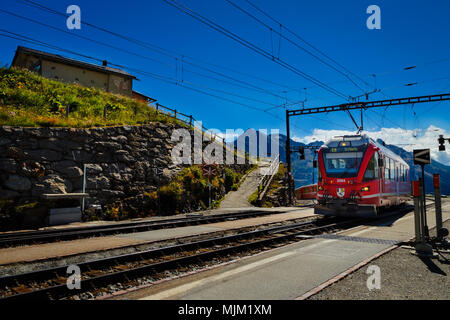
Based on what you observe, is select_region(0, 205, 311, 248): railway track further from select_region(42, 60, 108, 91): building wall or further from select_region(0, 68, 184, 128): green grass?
select_region(42, 60, 108, 91): building wall

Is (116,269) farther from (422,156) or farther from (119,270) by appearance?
(422,156)

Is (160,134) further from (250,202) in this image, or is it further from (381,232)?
(381,232)

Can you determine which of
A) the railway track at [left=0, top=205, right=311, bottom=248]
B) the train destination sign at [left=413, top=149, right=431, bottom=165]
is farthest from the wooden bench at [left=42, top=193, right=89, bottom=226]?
the train destination sign at [left=413, top=149, right=431, bottom=165]

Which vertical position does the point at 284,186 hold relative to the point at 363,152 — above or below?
below

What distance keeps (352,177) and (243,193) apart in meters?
14.2

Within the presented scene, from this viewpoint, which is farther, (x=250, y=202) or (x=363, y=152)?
(x=250, y=202)

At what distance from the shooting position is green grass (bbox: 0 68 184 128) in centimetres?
1597

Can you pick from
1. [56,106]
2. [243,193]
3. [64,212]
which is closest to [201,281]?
[64,212]

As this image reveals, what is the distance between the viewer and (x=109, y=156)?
1727 centimetres

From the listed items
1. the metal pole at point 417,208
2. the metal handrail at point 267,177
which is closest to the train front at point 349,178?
the metal pole at point 417,208

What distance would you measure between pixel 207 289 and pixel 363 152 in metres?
11.2

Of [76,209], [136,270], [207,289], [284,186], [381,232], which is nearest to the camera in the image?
[207,289]

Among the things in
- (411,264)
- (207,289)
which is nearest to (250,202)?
(411,264)
